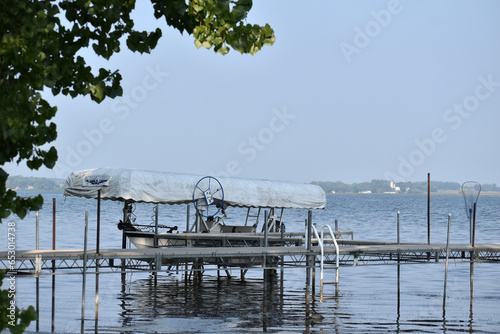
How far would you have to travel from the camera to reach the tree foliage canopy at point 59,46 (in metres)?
5.75

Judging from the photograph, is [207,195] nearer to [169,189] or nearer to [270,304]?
[169,189]

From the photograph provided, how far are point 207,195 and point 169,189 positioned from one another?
160 cm

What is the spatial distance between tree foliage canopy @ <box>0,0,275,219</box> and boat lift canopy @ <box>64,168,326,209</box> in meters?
18.9

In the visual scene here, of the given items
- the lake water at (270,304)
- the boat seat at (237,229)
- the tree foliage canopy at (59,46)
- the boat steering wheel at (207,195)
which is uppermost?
the tree foliage canopy at (59,46)

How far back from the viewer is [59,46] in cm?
642

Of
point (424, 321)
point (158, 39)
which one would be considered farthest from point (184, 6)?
point (424, 321)

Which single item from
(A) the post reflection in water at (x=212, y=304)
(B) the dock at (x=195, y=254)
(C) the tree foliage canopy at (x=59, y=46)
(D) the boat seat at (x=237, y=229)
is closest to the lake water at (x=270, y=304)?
(A) the post reflection in water at (x=212, y=304)

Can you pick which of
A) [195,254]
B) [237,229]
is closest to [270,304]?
[237,229]

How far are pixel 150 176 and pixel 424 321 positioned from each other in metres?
10.4

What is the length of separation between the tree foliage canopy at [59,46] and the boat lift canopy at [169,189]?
18947 millimetres

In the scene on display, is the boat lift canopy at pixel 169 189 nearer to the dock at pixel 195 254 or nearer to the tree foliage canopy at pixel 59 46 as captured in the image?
the dock at pixel 195 254

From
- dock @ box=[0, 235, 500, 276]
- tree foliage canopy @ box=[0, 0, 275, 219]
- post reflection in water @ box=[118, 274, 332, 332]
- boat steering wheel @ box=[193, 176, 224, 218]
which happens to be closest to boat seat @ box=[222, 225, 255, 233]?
boat steering wheel @ box=[193, 176, 224, 218]

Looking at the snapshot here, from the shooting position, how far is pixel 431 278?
133 ft

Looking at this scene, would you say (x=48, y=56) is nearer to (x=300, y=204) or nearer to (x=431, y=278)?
(x=300, y=204)
